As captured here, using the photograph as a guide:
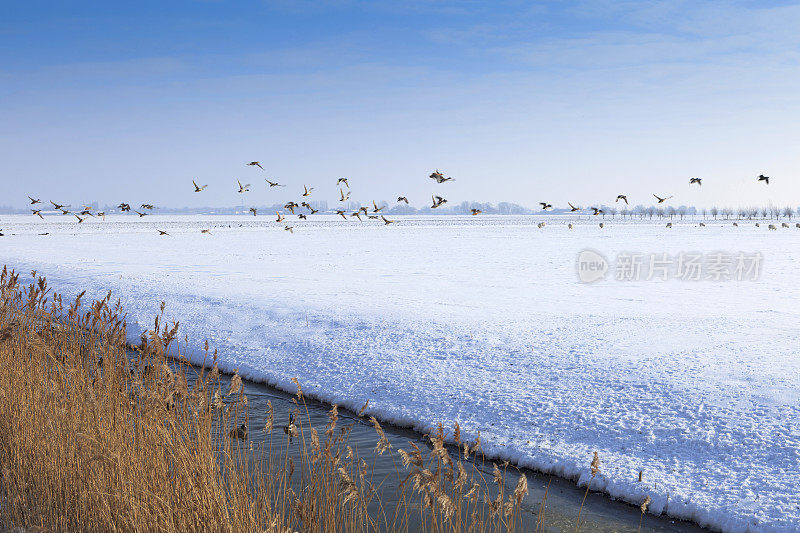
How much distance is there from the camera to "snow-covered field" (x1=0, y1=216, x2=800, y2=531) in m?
6.62

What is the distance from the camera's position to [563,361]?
9.90 m

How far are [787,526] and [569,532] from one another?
1.91 meters

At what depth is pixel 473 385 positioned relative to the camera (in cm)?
917

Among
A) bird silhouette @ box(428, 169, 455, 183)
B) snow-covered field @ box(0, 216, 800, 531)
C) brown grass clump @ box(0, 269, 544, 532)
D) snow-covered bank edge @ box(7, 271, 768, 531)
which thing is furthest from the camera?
bird silhouette @ box(428, 169, 455, 183)

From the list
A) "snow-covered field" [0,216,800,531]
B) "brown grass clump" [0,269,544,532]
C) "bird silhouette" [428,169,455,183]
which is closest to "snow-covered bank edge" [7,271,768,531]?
"snow-covered field" [0,216,800,531]

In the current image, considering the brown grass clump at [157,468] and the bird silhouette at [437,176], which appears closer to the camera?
the brown grass clump at [157,468]

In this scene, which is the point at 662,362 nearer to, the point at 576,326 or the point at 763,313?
the point at 576,326

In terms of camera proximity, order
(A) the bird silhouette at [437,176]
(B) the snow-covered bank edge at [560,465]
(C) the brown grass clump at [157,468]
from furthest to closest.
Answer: (A) the bird silhouette at [437,176]
(B) the snow-covered bank edge at [560,465]
(C) the brown grass clump at [157,468]

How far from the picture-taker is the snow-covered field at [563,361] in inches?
261
